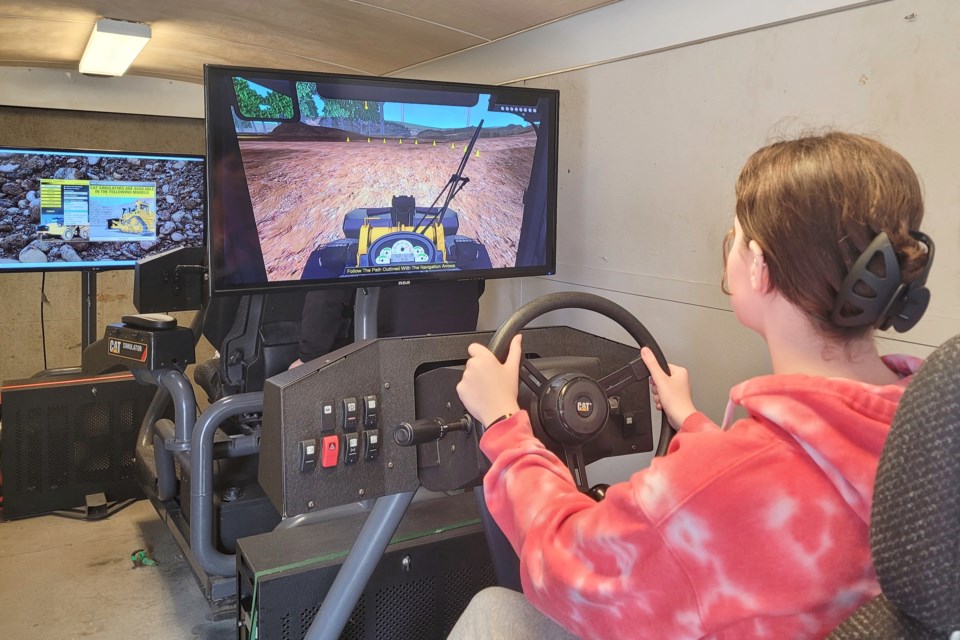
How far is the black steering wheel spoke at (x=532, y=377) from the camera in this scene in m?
1.44

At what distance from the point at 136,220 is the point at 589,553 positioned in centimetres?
393

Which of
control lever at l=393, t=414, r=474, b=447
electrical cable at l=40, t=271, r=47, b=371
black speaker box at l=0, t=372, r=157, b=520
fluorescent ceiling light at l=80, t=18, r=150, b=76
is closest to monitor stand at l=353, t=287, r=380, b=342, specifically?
control lever at l=393, t=414, r=474, b=447

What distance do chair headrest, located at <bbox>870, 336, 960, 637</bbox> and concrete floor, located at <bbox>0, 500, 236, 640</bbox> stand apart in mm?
2461

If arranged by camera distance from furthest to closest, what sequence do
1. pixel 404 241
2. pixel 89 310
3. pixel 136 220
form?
pixel 136 220 → pixel 89 310 → pixel 404 241

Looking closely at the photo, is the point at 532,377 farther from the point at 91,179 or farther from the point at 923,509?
the point at 91,179

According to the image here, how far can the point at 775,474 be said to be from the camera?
89cm

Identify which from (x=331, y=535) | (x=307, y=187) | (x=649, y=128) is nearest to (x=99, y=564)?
(x=331, y=535)

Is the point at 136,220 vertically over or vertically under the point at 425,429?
over

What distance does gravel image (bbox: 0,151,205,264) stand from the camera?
13.1ft

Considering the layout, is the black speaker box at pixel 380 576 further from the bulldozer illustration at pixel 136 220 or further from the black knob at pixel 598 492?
the bulldozer illustration at pixel 136 220

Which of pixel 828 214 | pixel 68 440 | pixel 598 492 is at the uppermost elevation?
pixel 828 214

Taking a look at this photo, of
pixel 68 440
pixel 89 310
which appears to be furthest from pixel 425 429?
pixel 89 310

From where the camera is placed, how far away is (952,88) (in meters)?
1.62

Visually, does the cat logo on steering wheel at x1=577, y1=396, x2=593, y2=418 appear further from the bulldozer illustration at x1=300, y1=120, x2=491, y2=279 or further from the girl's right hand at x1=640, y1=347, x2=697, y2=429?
the bulldozer illustration at x1=300, y1=120, x2=491, y2=279
